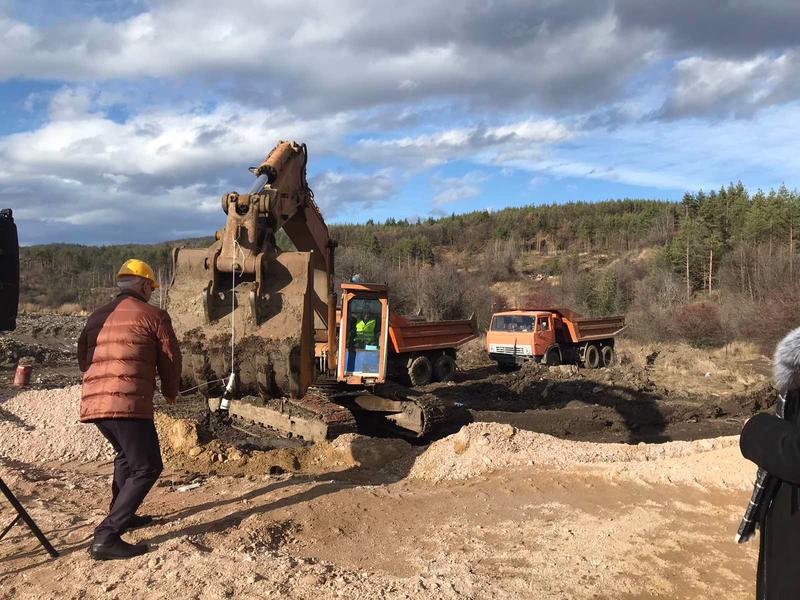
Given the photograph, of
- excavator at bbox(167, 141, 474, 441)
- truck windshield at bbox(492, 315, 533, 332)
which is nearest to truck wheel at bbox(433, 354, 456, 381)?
truck windshield at bbox(492, 315, 533, 332)

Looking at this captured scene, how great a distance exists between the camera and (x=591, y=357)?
73.7 feet

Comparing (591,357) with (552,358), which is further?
(591,357)

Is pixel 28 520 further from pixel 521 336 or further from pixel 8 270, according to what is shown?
pixel 521 336

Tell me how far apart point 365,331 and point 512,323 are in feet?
34.3

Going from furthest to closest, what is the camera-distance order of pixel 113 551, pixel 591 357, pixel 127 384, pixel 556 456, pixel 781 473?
pixel 591 357 < pixel 556 456 < pixel 127 384 < pixel 113 551 < pixel 781 473

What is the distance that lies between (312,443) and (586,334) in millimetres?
15380

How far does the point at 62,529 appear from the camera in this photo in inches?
172

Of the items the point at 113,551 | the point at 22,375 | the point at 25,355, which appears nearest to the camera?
the point at 113,551

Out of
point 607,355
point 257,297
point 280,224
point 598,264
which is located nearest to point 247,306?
point 257,297

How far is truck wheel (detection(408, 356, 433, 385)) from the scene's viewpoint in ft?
53.2

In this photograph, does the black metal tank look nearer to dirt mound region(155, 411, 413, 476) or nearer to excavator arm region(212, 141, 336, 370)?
excavator arm region(212, 141, 336, 370)

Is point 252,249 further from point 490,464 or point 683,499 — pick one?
point 683,499

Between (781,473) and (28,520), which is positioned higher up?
(781,473)

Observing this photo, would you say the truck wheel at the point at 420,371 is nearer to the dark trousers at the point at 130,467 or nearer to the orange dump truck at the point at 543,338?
the orange dump truck at the point at 543,338
